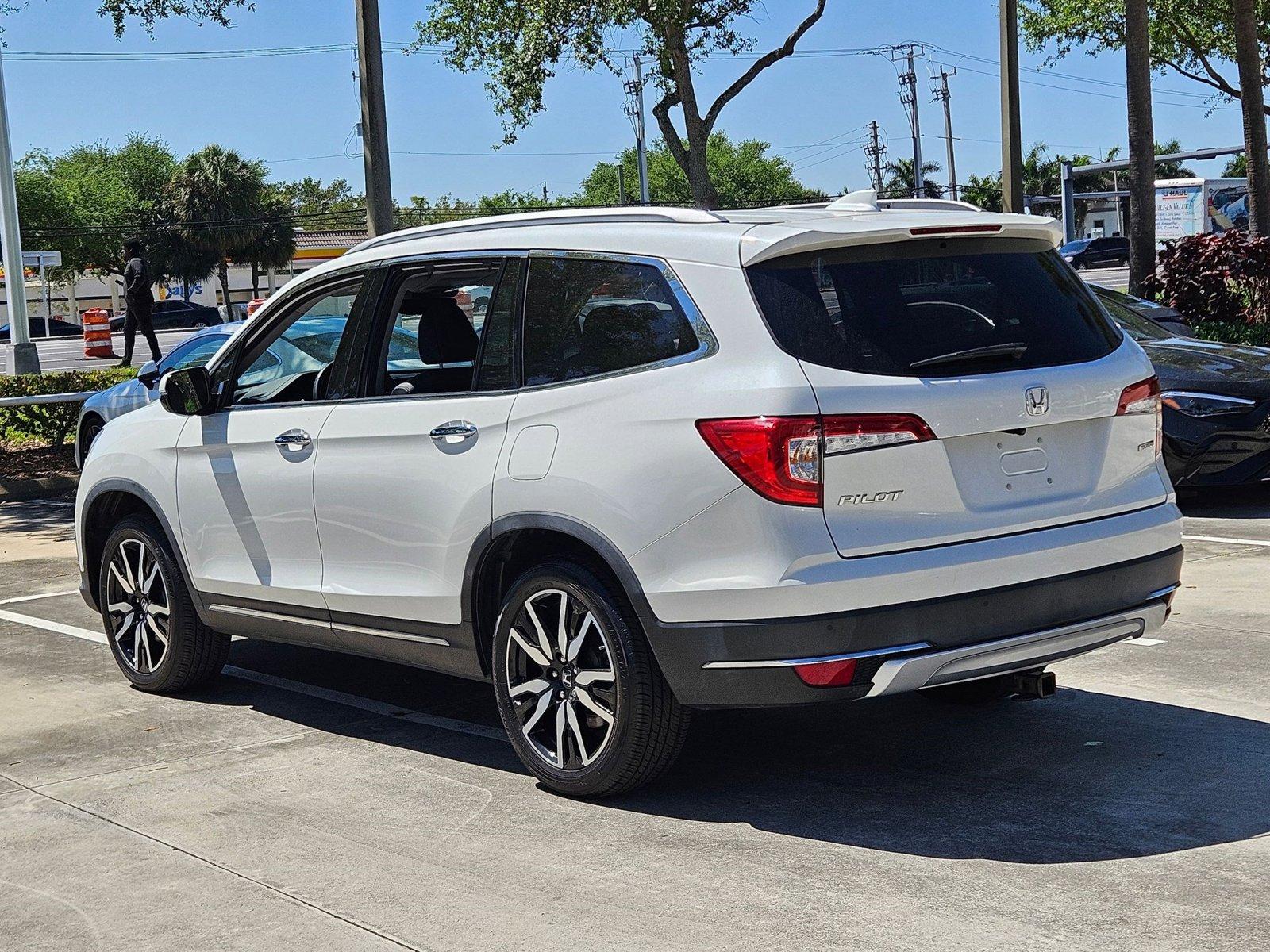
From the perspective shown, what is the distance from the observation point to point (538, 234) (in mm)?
5352

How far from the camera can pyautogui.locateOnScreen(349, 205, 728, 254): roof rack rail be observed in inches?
198

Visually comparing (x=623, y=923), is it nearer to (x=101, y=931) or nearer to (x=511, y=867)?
(x=511, y=867)

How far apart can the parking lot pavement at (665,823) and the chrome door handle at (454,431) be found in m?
1.19

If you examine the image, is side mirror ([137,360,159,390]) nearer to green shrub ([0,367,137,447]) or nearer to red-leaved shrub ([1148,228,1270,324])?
green shrub ([0,367,137,447])

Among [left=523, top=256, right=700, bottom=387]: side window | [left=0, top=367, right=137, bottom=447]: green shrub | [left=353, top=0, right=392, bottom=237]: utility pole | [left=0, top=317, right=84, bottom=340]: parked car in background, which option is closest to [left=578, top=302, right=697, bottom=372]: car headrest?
[left=523, top=256, right=700, bottom=387]: side window

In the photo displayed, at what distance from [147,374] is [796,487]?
366 inches

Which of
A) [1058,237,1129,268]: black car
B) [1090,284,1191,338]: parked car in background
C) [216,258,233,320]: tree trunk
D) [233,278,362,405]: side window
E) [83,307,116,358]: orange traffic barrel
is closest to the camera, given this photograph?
[233,278,362,405]: side window

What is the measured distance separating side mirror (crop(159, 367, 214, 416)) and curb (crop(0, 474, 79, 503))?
29.4ft

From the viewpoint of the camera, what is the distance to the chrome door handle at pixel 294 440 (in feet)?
19.3

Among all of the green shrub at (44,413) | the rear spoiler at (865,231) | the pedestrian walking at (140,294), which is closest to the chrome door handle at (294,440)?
the rear spoiler at (865,231)

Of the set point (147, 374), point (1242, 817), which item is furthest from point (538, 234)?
point (147, 374)

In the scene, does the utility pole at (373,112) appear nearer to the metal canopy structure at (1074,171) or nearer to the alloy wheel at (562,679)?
the alloy wheel at (562,679)

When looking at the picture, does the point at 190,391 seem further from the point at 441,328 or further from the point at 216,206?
the point at 216,206

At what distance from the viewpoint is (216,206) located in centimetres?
7288
